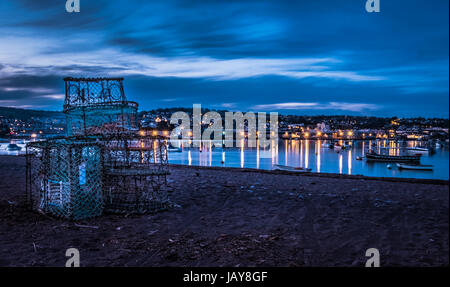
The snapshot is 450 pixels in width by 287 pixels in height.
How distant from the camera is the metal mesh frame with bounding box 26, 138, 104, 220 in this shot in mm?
6422

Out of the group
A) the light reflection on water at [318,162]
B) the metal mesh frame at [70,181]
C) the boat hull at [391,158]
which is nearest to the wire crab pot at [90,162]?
the metal mesh frame at [70,181]

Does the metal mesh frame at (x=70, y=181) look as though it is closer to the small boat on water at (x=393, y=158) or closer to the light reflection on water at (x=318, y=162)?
the light reflection on water at (x=318, y=162)

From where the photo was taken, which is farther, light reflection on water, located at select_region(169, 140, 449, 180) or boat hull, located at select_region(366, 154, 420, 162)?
boat hull, located at select_region(366, 154, 420, 162)

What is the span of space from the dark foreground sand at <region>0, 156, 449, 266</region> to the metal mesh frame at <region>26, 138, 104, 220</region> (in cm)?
32

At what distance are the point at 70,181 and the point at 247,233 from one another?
11.6 feet

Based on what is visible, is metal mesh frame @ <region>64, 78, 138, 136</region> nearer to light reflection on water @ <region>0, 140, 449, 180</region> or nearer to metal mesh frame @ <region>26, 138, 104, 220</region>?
metal mesh frame @ <region>26, 138, 104, 220</region>

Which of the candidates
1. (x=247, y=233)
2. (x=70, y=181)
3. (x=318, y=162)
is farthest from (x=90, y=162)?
(x=318, y=162)

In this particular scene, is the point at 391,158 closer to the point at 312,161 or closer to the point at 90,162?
the point at 312,161

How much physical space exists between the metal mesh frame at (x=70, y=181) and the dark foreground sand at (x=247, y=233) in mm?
320

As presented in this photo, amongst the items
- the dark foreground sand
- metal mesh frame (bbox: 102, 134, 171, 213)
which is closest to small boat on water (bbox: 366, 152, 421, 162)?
the dark foreground sand

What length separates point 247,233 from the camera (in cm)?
584

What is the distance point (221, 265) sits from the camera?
4.40 m
